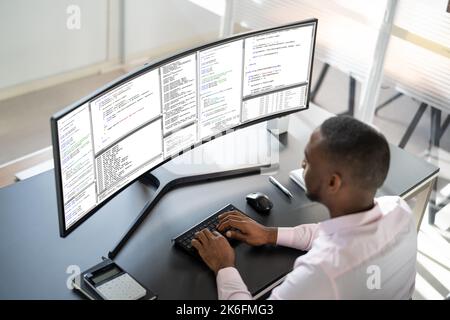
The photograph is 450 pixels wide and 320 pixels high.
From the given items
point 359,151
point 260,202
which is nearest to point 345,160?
point 359,151

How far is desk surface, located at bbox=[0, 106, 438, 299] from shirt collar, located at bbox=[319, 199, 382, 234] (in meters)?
0.27

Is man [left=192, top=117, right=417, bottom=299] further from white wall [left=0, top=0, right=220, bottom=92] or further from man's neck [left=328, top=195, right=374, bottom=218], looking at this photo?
white wall [left=0, top=0, right=220, bottom=92]

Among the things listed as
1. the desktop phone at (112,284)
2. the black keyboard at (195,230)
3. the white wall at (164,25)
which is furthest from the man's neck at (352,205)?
the white wall at (164,25)

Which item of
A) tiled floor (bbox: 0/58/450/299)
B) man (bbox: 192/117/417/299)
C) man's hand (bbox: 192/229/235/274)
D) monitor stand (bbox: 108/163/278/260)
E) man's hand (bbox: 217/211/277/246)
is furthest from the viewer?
tiled floor (bbox: 0/58/450/299)

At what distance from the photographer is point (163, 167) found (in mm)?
2148

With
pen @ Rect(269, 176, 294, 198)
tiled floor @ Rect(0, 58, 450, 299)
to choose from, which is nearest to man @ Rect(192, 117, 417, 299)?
pen @ Rect(269, 176, 294, 198)

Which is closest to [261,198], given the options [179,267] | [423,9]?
[179,267]

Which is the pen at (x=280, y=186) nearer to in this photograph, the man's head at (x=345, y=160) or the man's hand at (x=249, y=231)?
the man's hand at (x=249, y=231)

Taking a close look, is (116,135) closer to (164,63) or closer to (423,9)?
(164,63)

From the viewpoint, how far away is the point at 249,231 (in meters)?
1.86

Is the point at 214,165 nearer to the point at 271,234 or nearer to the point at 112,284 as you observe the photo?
the point at 271,234

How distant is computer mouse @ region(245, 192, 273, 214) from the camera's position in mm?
2002

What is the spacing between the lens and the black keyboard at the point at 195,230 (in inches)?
71.5
